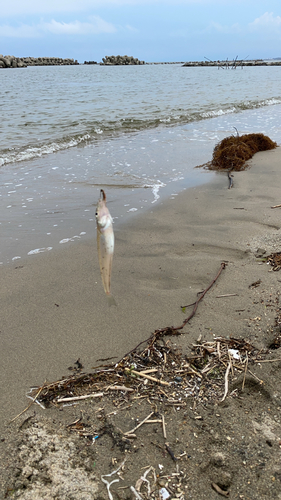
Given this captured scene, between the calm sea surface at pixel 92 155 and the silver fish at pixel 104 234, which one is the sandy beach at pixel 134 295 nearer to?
the calm sea surface at pixel 92 155

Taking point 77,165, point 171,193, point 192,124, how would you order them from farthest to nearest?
point 192,124 < point 77,165 < point 171,193

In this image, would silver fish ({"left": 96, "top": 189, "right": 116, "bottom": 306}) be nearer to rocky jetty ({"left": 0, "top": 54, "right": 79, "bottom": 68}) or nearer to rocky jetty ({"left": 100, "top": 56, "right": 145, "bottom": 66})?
rocky jetty ({"left": 0, "top": 54, "right": 79, "bottom": 68})

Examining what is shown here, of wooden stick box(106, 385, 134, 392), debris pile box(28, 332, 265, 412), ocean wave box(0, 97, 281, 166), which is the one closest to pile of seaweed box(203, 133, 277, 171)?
ocean wave box(0, 97, 281, 166)

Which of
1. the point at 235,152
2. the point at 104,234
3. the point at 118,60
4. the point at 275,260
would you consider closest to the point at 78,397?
the point at 104,234

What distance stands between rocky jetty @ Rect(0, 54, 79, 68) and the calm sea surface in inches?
2900

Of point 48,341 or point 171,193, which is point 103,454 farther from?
point 171,193

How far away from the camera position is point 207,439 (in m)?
2.05

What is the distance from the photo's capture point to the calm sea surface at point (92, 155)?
5.71 metres

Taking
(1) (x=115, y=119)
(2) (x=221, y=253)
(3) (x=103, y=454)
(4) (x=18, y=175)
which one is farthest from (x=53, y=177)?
(1) (x=115, y=119)

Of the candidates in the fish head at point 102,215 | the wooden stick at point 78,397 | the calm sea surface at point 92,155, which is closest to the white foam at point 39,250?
the calm sea surface at point 92,155

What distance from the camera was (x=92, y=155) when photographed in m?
10.3

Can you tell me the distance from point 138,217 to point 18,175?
430 centimetres

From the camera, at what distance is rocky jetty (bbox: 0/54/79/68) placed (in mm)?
81688

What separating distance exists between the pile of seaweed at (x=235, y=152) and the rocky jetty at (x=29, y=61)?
3468 inches
